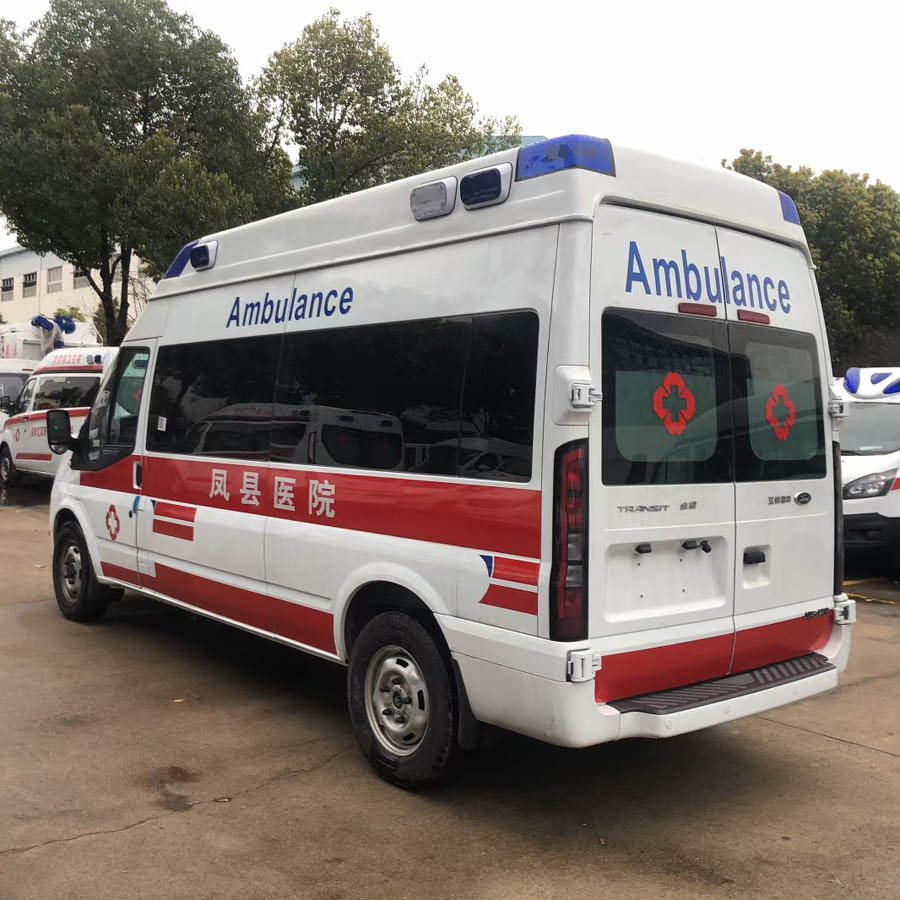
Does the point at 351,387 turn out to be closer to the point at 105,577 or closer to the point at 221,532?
the point at 221,532

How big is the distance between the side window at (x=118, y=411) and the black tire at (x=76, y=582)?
70 centimetres

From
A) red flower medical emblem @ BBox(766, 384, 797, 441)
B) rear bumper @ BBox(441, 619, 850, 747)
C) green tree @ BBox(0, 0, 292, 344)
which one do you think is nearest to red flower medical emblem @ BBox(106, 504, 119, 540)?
rear bumper @ BBox(441, 619, 850, 747)

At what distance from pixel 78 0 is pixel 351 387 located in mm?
19645

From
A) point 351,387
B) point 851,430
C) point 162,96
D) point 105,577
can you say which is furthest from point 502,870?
point 162,96

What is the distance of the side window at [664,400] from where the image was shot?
3.76 metres

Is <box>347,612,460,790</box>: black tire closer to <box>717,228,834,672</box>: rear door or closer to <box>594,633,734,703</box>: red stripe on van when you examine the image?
<box>594,633,734,703</box>: red stripe on van

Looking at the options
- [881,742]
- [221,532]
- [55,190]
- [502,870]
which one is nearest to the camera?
[502,870]

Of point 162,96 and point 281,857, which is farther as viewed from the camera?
point 162,96

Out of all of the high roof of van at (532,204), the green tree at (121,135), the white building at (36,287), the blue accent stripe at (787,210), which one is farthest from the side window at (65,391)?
the white building at (36,287)

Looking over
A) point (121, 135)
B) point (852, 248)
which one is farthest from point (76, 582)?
point (852, 248)

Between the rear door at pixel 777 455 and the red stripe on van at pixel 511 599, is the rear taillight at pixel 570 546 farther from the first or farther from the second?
the rear door at pixel 777 455

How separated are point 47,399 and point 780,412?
14.5 m

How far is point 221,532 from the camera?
17.9ft

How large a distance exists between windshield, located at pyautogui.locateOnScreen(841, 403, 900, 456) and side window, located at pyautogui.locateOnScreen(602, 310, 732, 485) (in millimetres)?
6295
